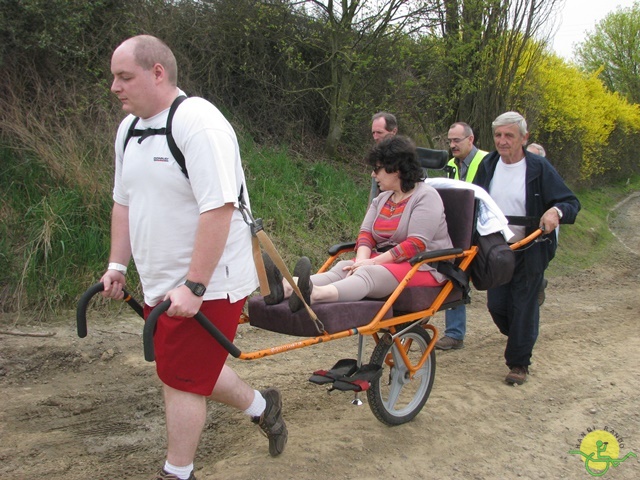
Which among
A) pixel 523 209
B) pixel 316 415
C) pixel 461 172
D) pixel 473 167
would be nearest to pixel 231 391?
pixel 316 415

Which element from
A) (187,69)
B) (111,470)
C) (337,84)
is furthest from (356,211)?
(111,470)

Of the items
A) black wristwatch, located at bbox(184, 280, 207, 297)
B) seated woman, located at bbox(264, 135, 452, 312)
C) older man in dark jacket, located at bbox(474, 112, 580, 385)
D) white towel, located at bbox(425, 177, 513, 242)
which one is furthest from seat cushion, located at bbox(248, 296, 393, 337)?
older man in dark jacket, located at bbox(474, 112, 580, 385)

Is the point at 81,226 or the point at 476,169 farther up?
the point at 476,169

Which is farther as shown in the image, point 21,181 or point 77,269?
point 21,181

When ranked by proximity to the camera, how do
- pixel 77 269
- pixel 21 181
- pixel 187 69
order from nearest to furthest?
pixel 77 269
pixel 21 181
pixel 187 69

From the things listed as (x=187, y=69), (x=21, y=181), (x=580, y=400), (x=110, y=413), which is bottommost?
(x=110, y=413)

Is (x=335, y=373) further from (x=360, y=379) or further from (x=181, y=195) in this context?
(x=181, y=195)

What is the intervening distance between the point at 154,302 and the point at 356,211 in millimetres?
6758

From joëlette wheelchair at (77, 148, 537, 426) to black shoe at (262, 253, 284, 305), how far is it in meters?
0.04

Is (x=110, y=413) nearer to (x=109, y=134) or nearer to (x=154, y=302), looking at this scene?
(x=154, y=302)

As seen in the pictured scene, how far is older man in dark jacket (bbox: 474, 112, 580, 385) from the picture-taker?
527cm

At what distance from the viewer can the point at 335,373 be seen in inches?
158

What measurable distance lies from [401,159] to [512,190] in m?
1.38

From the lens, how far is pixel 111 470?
3.79m
